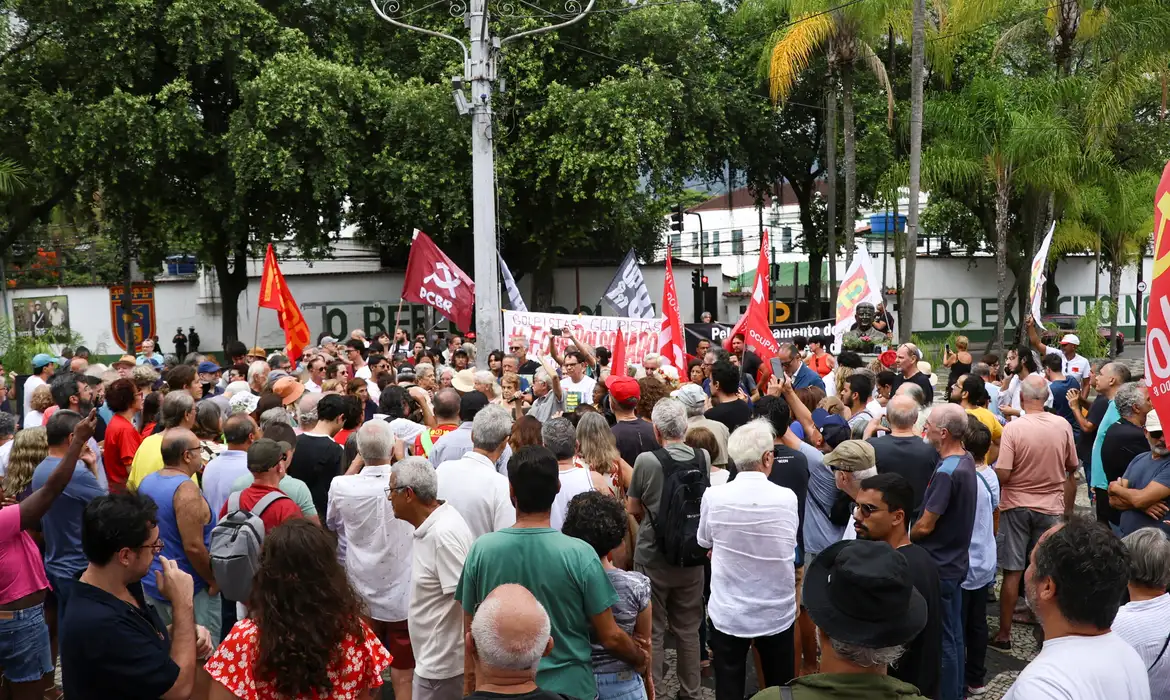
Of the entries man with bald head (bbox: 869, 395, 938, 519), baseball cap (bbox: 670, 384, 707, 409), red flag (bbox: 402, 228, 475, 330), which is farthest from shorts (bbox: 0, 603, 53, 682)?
red flag (bbox: 402, 228, 475, 330)

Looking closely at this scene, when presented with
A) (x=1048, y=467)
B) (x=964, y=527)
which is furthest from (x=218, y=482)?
(x=1048, y=467)

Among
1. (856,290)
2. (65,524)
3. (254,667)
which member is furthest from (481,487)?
(856,290)

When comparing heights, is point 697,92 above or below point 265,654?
above

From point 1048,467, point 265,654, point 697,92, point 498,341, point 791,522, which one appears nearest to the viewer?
point 265,654

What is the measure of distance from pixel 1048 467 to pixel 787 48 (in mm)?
16030

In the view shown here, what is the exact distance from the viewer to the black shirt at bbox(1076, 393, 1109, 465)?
8062 millimetres

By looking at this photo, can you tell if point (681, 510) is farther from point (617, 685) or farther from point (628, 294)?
point (628, 294)

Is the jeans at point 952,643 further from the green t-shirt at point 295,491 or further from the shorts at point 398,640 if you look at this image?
the green t-shirt at point 295,491

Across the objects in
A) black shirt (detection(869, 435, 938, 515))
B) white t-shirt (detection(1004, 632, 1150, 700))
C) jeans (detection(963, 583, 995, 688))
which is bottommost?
jeans (detection(963, 583, 995, 688))

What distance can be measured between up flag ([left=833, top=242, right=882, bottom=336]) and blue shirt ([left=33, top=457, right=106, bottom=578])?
365 inches

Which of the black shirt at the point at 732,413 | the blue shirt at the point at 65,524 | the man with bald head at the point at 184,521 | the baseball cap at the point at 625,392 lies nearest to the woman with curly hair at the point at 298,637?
the man with bald head at the point at 184,521

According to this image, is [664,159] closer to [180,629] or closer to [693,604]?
[693,604]

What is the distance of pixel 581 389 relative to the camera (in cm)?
935

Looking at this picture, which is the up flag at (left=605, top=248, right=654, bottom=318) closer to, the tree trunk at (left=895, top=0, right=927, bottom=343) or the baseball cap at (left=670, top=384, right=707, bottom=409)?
the tree trunk at (left=895, top=0, right=927, bottom=343)
